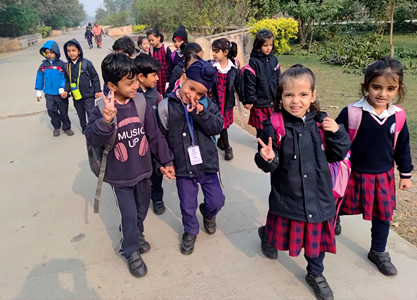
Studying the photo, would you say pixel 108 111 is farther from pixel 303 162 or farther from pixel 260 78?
pixel 260 78

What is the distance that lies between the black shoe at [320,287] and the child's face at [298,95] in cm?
109

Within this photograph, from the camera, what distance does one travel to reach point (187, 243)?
107 inches

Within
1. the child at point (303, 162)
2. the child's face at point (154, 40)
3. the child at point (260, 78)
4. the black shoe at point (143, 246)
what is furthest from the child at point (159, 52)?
the child at point (303, 162)

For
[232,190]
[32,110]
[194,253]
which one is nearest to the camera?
[194,253]

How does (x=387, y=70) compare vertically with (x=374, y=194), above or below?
above

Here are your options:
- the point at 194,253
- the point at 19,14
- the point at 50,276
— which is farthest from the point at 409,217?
the point at 19,14

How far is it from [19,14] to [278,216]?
28.7m

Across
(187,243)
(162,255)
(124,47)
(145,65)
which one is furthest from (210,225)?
(124,47)

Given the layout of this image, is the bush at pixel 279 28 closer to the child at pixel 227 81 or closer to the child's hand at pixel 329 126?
the child at pixel 227 81

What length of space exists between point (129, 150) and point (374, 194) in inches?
67.8

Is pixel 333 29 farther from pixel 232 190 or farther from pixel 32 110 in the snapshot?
pixel 232 190

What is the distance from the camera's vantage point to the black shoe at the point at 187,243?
268cm

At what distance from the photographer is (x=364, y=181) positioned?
7.66ft

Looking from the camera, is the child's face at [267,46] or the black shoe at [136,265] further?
the child's face at [267,46]
